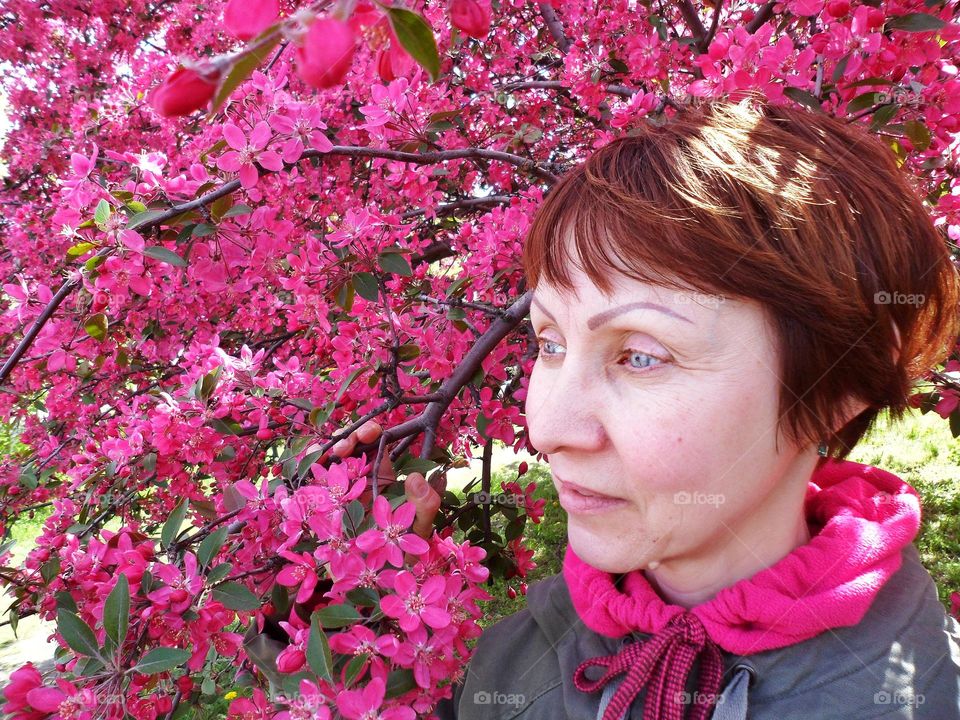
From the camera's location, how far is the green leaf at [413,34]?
0.53m

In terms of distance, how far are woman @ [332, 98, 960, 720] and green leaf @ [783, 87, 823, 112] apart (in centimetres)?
41

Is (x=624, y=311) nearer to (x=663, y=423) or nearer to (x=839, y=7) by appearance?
(x=663, y=423)

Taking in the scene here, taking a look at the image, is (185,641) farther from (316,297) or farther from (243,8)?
(243,8)

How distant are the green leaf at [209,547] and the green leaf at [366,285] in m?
0.64

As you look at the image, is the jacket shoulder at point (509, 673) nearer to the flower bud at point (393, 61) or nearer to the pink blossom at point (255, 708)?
the pink blossom at point (255, 708)

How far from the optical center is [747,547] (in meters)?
1.03

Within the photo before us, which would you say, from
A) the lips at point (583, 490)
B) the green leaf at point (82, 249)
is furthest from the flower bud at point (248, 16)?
the green leaf at point (82, 249)

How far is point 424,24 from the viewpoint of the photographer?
1.79ft

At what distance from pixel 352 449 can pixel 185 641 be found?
0.46 m

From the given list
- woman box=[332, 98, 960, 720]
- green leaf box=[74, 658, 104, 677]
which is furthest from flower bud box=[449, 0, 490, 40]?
green leaf box=[74, 658, 104, 677]

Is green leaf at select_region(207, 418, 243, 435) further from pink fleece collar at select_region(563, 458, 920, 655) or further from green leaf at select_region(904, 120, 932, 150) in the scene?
green leaf at select_region(904, 120, 932, 150)

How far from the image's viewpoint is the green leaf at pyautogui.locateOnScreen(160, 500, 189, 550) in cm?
128

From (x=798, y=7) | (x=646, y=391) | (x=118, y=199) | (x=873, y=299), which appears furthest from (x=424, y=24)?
(x=798, y=7)

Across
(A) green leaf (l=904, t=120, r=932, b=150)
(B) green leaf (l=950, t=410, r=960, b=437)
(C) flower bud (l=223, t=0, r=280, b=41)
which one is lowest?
(B) green leaf (l=950, t=410, r=960, b=437)
